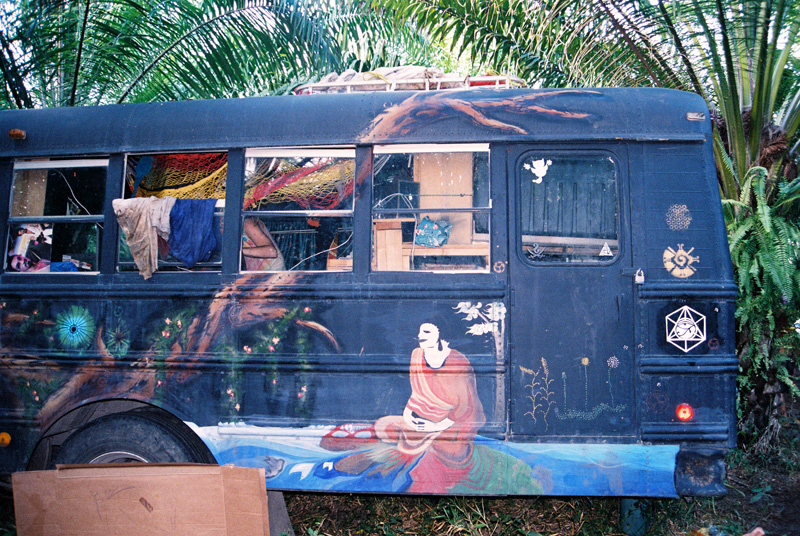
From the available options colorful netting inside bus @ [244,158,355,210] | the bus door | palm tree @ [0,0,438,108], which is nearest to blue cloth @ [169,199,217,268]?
colorful netting inside bus @ [244,158,355,210]

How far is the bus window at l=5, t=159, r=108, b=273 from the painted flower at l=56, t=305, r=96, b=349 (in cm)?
34

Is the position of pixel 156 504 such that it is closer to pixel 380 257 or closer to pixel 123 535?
pixel 123 535

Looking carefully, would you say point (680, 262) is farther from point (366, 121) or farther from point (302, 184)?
point (302, 184)

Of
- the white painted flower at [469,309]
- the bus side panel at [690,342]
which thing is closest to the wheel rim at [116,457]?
the white painted flower at [469,309]

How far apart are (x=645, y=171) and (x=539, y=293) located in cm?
105

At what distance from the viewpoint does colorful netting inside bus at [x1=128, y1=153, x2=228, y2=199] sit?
411cm

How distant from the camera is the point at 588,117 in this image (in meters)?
3.72

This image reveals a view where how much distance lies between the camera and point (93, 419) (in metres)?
4.00

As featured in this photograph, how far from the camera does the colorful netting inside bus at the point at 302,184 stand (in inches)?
153

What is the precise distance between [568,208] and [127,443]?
335 centimetres

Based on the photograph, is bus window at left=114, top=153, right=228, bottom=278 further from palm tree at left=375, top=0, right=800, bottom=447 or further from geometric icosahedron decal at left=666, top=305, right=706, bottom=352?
palm tree at left=375, top=0, right=800, bottom=447

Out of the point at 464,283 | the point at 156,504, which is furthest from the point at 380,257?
the point at 156,504

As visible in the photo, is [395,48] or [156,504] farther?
[395,48]

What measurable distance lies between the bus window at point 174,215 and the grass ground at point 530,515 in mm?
2078
